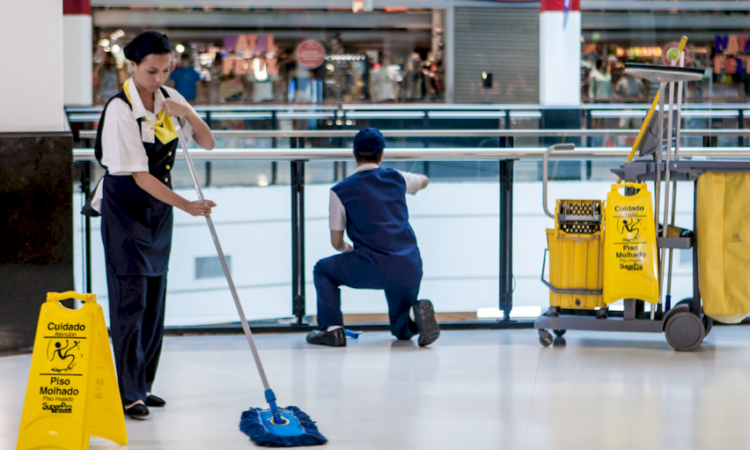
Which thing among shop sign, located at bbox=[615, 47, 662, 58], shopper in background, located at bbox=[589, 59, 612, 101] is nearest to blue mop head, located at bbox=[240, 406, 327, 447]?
shopper in background, located at bbox=[589, 59, 612, 101]

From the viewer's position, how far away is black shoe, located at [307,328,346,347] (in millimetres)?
4020

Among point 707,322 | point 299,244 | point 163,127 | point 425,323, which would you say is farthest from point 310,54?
point 163,127

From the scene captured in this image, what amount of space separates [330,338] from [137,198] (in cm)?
150

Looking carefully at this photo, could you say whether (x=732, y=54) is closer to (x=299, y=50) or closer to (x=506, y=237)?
(x=299, y=50)

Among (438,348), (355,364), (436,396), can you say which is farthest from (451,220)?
(436,396)

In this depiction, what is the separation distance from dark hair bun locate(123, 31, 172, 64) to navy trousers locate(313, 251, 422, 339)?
5.10ft

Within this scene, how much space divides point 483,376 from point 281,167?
65.3 inches

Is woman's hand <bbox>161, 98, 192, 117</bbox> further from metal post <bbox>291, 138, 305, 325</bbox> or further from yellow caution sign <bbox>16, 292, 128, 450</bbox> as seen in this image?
metal post <bbox>291, 138, 305, 325</bbox>

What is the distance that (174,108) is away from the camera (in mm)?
2777

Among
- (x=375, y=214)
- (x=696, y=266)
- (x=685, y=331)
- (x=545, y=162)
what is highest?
(x=545, y=162)

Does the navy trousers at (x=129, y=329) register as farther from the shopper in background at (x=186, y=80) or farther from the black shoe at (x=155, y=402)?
the shopper in background at (x=186, y=80)

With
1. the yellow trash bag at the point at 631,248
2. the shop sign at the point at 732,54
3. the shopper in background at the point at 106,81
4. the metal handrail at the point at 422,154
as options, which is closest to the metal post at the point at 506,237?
the metal handrail at the point at 422,154

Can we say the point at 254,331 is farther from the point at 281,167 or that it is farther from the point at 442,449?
the point at 442,449

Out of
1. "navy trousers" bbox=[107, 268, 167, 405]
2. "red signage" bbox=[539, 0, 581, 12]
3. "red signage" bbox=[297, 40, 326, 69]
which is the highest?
"red signage" bbox=[539, 0, 581, 12]
